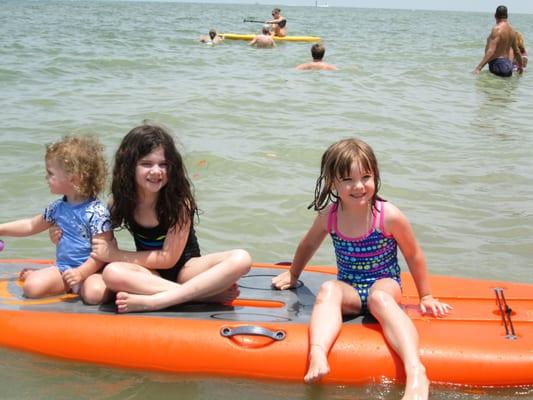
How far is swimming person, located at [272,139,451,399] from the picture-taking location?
2.71 meters

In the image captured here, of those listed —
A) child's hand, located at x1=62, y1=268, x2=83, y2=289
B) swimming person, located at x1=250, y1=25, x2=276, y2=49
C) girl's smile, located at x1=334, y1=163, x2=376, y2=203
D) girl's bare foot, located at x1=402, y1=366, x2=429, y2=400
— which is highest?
swimming person, located at x1=250, y1=25, x2=276, y2=49

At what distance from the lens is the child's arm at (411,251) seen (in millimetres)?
2906

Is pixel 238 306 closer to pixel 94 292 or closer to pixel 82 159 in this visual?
pixel 94 292

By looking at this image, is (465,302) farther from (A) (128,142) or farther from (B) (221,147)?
(B) (221,147)

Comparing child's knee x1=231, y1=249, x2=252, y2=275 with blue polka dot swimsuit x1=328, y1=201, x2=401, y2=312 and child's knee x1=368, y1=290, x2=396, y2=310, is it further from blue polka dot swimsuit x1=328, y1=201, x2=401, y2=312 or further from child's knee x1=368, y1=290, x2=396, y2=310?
child's knee x1=368, y1=290, x2=396, y2=310

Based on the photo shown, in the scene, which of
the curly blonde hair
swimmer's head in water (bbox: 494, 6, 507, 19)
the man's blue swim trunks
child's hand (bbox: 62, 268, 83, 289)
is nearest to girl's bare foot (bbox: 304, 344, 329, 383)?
child's hand (bbox: 62, 268, 83, 289)

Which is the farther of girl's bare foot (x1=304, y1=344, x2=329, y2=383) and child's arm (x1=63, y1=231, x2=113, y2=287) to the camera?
child's arm (x1=63, y1=231, x2=113, y2=287)

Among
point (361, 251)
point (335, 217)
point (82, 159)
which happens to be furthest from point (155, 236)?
point (361, 251)

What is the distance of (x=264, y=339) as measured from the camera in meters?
2.75

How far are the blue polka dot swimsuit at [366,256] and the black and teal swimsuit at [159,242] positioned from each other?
2.07 feet

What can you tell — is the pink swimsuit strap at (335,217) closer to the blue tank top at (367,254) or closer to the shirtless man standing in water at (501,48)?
the blue tank top at (367,254)

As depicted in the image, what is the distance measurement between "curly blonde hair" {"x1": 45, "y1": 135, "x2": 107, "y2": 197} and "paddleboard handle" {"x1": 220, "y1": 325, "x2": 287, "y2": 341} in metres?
0.88

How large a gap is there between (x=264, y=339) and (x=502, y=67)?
10.1m

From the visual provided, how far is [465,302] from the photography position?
3.12 metres
